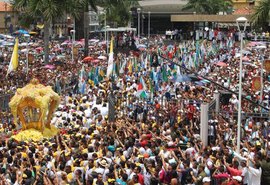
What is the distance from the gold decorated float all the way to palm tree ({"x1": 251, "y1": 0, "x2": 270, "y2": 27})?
38.9ft

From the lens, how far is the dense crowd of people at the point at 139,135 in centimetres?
1260

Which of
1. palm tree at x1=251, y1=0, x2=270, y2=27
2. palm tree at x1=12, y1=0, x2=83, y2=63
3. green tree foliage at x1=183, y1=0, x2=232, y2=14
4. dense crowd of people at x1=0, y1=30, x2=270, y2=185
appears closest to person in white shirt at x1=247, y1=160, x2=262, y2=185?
dense crowd of people at x1=0, y1=30, x2=270, y2=185

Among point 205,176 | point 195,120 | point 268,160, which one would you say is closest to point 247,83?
point 195,120

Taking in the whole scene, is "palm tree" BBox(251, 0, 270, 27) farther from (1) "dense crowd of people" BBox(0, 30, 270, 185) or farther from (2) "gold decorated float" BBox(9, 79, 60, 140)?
(2) "gold decorated float" BBox(9, 79, 60, 140)

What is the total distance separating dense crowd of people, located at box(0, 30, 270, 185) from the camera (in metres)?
12.6

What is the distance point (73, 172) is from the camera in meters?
12.5

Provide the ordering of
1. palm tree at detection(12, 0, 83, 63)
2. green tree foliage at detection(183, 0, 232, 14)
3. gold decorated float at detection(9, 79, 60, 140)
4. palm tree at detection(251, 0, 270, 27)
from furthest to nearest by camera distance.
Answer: green tree foliage at detection(183, 0, 232, 14) → palm tree at detection(12, 0, 83, 63) → palm tree at detection(251, 0, 270, 27) → gold decorated float at detection(9, 79, 60, 140)

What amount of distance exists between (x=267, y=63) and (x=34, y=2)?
14.5m

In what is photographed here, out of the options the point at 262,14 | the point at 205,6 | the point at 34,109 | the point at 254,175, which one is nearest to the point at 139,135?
the point at 254,175

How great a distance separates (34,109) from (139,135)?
5.30 metres

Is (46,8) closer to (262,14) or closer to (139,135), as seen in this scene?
(262,14)

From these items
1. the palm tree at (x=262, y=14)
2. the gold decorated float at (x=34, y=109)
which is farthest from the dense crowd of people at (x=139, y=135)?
the palm tree at (x=262, y=14)

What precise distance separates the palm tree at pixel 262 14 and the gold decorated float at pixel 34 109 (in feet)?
38.9

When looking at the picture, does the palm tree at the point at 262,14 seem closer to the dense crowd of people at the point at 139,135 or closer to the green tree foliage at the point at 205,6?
the dense crowd of people at the point at 139,135
